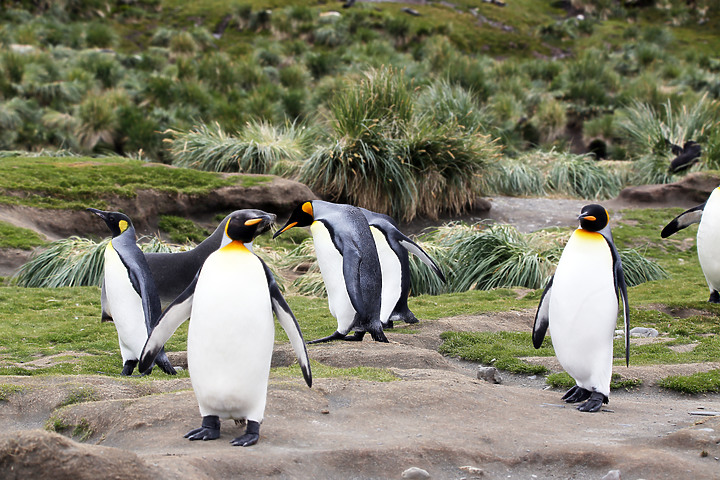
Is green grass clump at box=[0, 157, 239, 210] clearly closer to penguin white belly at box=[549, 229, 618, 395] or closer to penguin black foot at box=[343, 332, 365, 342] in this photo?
penguin black foot at box=[343, 332, 365, 342]

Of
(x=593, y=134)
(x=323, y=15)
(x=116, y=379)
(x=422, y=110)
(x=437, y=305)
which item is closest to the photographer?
(x=116, y=379)

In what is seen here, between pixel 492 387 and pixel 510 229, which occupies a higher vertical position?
pixel 492 387

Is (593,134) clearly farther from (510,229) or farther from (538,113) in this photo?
(510,229)

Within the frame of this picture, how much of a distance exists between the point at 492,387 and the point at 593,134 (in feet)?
53.7

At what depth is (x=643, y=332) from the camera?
619 cm

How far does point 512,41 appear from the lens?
3900 centimetres

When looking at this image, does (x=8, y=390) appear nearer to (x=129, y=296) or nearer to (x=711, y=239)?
(x=129, y=296)

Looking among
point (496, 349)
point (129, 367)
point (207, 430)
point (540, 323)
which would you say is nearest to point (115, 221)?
point (129, 367)

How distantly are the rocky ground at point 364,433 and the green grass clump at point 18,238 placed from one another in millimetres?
5058

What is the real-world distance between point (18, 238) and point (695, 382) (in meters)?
7.43

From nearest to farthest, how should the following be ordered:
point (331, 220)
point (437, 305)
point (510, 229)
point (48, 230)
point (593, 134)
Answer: point (331, 220) < point (437, 305) < point (48, 230) < point (510, 229) < point (593, 134)

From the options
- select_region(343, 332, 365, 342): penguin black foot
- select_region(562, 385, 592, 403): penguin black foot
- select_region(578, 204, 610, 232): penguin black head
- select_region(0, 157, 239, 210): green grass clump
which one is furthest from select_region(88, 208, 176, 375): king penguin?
select_region(0, 157, 239, 210): green grass clump

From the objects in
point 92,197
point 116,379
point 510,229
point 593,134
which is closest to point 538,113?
point 593,134

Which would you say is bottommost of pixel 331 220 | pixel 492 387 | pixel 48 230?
pixel 48 230
